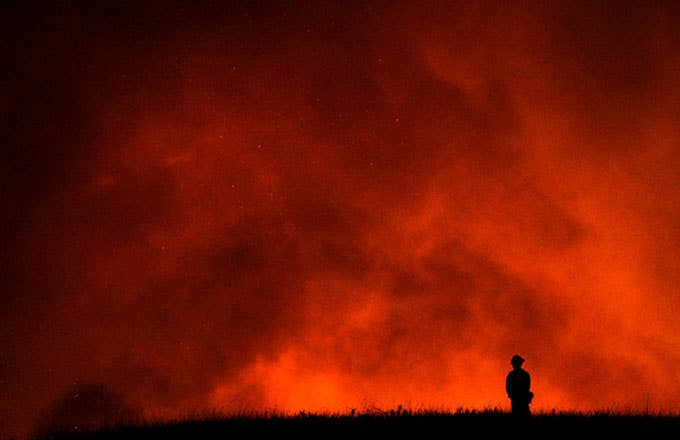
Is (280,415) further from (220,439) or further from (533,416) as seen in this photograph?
(533,416)

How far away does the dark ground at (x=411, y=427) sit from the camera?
12938 mm

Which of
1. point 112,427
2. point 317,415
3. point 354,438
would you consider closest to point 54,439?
point 112,427

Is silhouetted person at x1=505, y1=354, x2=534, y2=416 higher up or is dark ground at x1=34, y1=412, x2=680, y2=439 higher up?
silhouetted person at x1=505, y1=354, x2=534, y2=416

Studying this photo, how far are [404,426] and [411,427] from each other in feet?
0.60

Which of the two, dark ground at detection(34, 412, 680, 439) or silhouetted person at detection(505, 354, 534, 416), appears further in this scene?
silhouetted person at detection(505, 354, 534, 416)

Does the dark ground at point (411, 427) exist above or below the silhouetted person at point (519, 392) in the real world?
below

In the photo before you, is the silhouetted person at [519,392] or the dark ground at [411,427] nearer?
the dark ground at [411,427]

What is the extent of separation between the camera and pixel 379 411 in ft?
51.2

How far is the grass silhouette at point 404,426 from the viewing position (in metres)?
13.0

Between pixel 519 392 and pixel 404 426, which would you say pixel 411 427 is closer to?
pixel 404 426

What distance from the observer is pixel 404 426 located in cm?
1376

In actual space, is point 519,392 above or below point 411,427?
above

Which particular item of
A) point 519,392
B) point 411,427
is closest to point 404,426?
point 411,427

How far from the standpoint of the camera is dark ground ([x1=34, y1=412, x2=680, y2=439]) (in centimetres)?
1294
